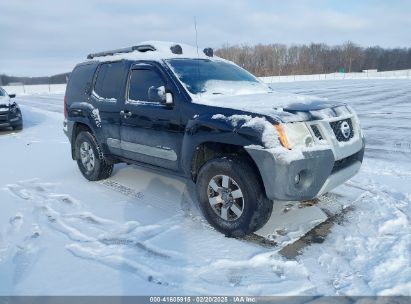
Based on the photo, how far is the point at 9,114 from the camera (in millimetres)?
11758

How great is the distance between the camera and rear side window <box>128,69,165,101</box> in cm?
447

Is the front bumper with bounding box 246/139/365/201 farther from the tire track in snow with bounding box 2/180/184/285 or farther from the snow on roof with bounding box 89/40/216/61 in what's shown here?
the snow on roof with bounding box 89/40/216/61

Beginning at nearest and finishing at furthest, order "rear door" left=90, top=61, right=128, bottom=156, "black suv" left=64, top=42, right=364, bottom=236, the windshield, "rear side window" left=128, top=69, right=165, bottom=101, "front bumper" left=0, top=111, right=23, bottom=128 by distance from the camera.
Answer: "black suv" left=64, top=42, right=364, bottom=236 → the windshield → "rear side window" left=128, top=69, right=165, bottom=101 → "rear door" left=90, top=61, right=128, bottom=156 → "front bumper" left=0, top=111, right=23, bottom=128

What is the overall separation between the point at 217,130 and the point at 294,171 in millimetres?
865

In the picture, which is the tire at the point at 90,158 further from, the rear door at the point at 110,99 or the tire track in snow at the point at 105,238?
the tire track in snow at the point at 105,238

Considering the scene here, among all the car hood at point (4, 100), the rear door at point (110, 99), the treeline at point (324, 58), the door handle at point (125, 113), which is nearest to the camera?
the door handle at point (125, 113)

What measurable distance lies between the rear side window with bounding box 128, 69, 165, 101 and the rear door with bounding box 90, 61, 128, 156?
188 mm

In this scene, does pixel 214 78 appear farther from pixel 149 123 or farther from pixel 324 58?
pixel 324 58

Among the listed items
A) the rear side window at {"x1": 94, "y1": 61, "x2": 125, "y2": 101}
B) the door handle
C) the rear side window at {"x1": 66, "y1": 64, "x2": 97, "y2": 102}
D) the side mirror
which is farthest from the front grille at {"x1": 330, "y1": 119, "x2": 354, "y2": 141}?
the rear side window at {"x1": 66, "y1": 64, "x2": 97, "y2": 102}

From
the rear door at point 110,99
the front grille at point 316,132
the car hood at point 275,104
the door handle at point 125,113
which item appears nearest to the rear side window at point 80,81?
the rear door at point 110,99

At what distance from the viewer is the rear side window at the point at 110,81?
5.01 m

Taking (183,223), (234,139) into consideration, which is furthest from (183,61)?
(183,223)

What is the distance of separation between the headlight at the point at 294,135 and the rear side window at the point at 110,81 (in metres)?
2.57

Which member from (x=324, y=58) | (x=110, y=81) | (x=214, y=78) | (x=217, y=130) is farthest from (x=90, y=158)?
(x=324, y=58)
